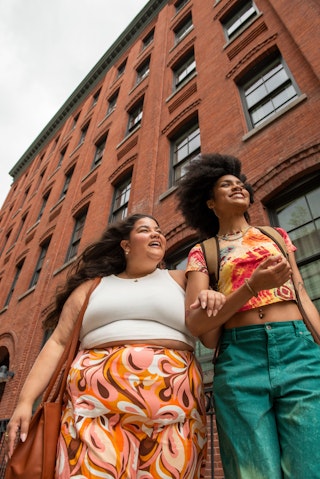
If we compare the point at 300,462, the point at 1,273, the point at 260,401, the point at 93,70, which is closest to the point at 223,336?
the point at 260,401

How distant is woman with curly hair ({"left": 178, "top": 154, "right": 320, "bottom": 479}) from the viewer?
120cm

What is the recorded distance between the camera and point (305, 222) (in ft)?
14.9

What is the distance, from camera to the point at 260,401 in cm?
129

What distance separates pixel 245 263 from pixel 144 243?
84 cm

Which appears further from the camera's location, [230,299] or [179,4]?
[179,4]

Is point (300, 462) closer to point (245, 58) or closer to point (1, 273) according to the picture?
point (245, 58)

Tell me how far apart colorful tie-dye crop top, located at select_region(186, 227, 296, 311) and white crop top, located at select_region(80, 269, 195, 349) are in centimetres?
26

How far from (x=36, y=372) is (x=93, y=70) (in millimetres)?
20011

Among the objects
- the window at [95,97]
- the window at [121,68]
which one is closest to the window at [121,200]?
the window at [121,68]

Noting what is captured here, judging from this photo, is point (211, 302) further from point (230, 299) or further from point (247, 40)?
point (247, 40)

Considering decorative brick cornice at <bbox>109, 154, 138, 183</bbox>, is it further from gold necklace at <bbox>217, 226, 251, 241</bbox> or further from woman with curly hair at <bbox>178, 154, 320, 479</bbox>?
woman with curly hair at <bbox>178, 154, 320, 479</bbox>

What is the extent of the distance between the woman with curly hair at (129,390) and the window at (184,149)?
611 cm

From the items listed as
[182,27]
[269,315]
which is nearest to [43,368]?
[269,315]

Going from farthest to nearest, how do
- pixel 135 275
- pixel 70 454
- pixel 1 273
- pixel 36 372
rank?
pixel 1 273, pixel 135 275, pixel 36 372, pixel 70 454
